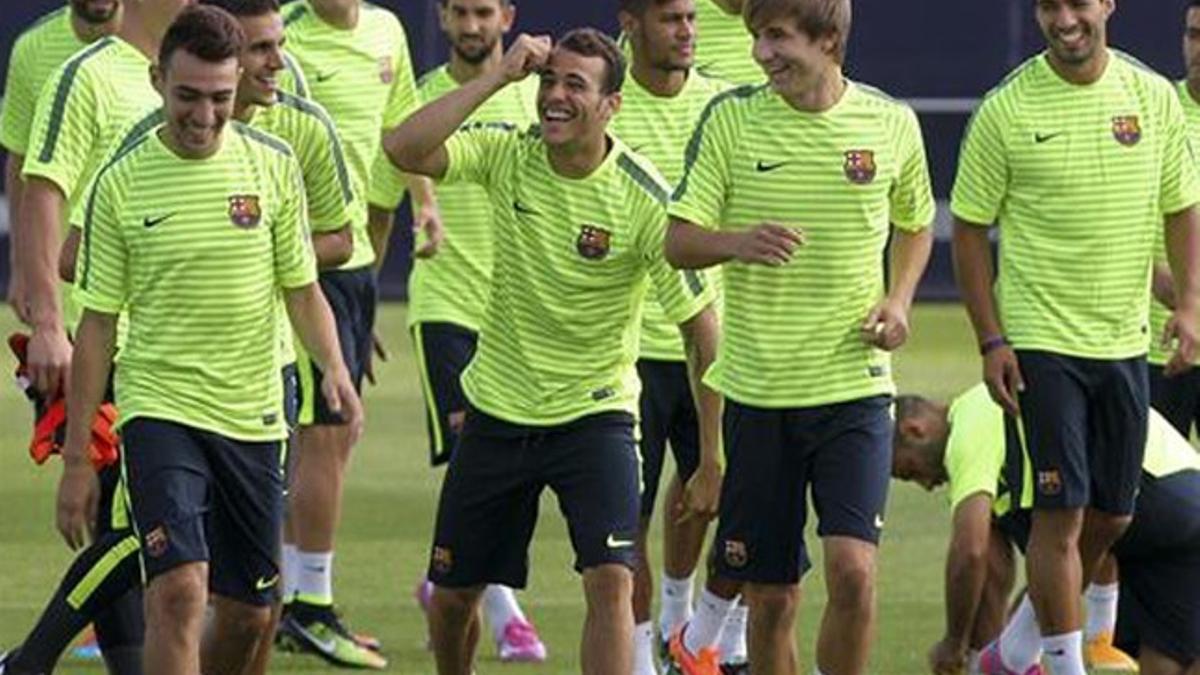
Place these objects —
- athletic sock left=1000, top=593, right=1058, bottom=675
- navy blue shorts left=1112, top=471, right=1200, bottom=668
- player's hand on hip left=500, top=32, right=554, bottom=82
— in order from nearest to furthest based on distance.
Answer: player's hand on hip left=500, top=32, right=554, bottom=82, navy blue shorts left=1112, top=471, right=1200, bottom=668, athletic sock left=1000, top=593, right=1058, bottom=675

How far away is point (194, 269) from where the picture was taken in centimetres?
1118

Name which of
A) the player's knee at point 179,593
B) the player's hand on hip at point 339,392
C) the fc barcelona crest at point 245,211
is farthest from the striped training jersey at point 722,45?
the player's knee at point 179,593

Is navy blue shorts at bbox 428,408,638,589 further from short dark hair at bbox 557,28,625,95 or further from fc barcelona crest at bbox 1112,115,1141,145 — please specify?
fc barcelona crest at bbox 1112,115,1141,145

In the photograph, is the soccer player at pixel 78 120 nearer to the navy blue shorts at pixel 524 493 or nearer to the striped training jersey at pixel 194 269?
the striped training jersey at pixel 194 269

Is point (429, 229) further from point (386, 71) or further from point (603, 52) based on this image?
point (603, 52)

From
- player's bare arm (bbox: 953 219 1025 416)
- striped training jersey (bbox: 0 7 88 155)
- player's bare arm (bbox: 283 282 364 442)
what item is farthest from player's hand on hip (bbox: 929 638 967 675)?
striped training jersey (bbox: 0 7 88 155)

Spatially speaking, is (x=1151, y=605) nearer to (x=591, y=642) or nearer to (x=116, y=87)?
(x=591, y=642)

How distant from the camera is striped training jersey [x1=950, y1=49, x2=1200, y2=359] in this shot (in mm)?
12562

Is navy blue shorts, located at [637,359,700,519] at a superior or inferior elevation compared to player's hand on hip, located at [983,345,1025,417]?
inferior

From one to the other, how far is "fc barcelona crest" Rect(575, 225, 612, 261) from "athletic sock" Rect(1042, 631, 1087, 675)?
1904mm

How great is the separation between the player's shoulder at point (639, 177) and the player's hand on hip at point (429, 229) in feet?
9.76

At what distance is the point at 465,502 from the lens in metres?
12.1

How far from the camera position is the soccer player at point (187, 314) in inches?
438

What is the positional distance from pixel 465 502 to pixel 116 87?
1.61 meters
